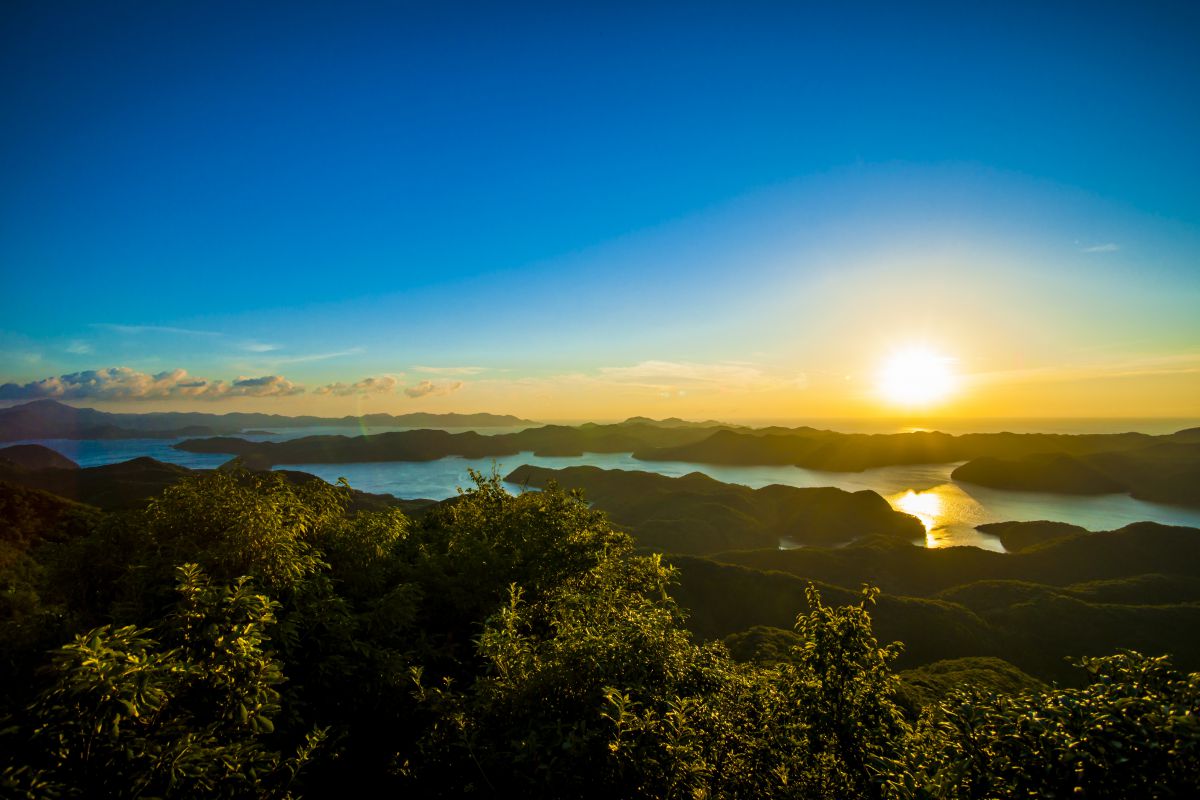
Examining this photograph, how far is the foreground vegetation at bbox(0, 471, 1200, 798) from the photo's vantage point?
576 cm

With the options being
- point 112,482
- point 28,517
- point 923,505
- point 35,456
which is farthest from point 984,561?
point 35,456

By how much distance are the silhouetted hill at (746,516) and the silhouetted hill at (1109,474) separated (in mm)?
106917

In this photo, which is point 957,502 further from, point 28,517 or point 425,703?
point 28,517

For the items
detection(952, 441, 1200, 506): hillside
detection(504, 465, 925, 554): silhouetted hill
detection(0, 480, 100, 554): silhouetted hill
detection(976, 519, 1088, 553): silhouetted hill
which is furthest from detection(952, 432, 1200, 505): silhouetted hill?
detection(0, 480, 100, 554): silhouetted hill

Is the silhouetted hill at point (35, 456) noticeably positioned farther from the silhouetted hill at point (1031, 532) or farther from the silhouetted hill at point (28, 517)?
the silhouetted hill at point (1031, 532)

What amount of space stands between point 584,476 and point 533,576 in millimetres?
146937

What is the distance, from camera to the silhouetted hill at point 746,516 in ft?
328

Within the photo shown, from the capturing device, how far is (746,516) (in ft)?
371

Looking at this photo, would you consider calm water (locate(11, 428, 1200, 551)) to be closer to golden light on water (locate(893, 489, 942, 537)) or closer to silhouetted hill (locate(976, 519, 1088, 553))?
golden light on water (locate(893, 489, 942, 537))

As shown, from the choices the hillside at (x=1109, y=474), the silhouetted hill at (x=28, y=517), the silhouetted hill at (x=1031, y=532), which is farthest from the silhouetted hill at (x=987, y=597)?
the hillside at (x=1109, y=474)

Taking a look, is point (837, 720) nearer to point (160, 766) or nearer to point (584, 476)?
point (160, 766)

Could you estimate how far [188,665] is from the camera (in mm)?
6699

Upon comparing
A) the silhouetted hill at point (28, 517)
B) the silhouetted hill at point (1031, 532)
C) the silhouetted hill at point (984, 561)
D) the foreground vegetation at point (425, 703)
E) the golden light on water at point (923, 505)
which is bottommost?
the golden light on water at point (923, 505)

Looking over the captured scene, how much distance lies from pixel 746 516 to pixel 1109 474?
173270 mm
